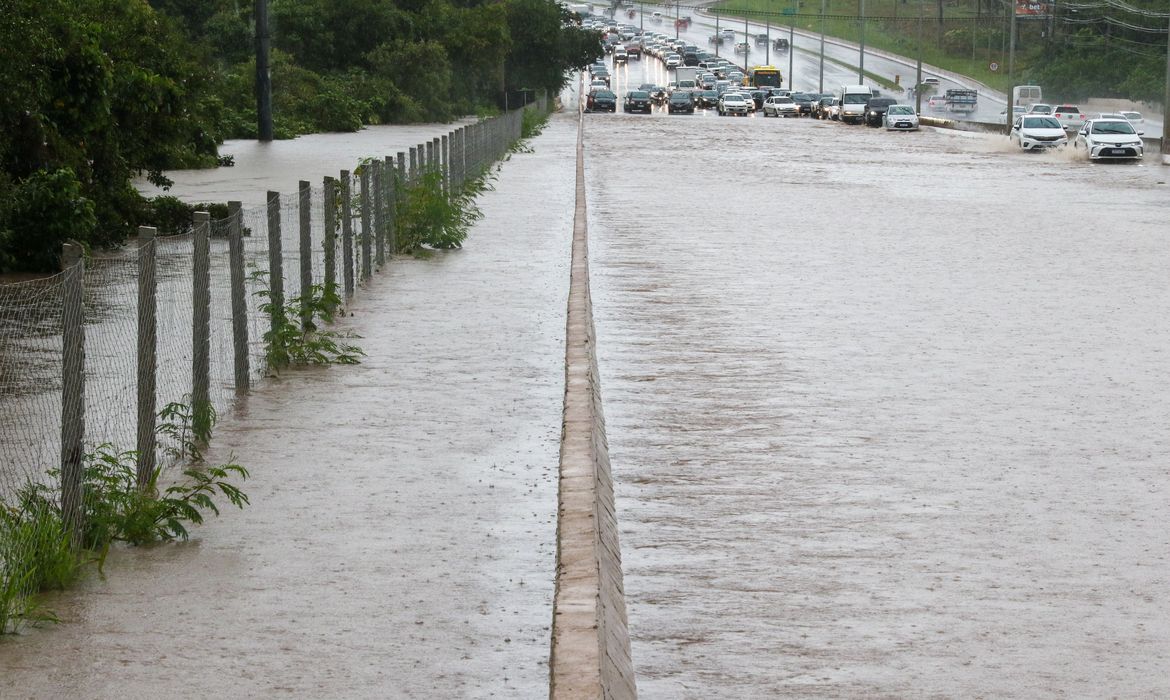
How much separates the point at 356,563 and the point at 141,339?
5.94 feet

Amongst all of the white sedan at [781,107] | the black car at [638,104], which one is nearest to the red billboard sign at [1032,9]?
the white sedan at [781,107]

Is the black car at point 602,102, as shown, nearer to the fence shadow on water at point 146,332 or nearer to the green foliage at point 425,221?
the green foliage at point 425,221

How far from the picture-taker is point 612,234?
25516 millimetres

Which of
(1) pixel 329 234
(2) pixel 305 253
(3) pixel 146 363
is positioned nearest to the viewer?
(3) pixel 146 363

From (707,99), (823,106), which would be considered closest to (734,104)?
(823,106)

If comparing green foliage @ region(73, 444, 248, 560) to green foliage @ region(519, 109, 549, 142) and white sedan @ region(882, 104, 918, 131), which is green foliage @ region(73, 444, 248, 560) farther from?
white sedan @ region(882, 104, 918, 131)

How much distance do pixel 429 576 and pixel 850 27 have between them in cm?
18933

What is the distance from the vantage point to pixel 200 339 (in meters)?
10.2

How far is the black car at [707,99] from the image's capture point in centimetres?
11819

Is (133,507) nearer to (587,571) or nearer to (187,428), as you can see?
(187,428)

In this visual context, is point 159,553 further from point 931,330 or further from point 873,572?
point 931,330

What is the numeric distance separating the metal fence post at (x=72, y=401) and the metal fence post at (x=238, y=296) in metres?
3.58

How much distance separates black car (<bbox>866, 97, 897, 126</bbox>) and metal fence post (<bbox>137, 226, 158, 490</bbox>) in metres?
77.8

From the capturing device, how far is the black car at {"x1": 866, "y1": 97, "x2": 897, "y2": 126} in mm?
84625
